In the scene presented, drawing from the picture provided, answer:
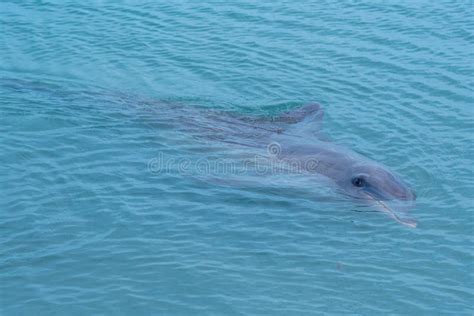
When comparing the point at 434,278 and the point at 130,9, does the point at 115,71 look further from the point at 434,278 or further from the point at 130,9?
the point at 434,278

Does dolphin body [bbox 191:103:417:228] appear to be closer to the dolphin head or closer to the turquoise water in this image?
the dolphin head

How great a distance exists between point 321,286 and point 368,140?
552cm

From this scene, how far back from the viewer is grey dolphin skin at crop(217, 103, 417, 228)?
42.4ft

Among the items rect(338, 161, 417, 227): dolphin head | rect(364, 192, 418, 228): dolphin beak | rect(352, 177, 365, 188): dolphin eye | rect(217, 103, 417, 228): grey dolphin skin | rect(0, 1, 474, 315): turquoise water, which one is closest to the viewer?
rect(0, 1, 474, 315): turquoise water

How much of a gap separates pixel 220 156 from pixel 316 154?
6.31ft

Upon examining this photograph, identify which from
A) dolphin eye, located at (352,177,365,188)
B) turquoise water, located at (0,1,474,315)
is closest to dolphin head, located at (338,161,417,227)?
dolphin eye, located at (352,177,365,188)

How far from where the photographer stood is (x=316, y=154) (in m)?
14.4

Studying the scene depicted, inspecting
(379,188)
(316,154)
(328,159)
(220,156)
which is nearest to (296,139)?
(316,154)

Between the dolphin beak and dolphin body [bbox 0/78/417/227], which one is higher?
dolphin body [bbox 0/78/417/227]

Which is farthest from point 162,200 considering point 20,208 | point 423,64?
point 423,64

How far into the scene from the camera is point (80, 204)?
12.7 meters

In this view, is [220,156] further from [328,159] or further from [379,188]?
[379,188]

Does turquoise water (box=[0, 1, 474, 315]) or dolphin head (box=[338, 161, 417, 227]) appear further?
dolphin head (box=[338, 161, 417, 227])

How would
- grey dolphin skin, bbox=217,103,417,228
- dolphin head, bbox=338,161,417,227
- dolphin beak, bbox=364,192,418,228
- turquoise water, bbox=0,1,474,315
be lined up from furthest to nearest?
1. grey dolphin skin, bbox=217,103,417,228
2. dolphin head, bbox=338,161,417,227
3. dolphin beak, bbox=364,192,418,228
4. turquoise water, bbox=0,1,474,315
